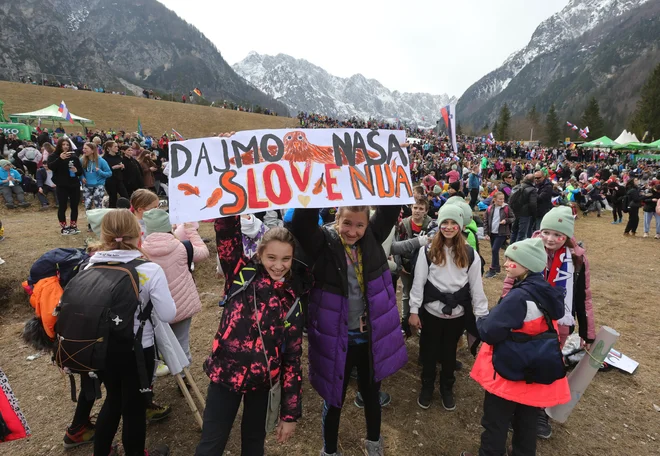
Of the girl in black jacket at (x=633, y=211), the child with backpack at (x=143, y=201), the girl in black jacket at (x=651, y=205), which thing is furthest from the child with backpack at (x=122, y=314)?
the girl in black jacket at (x=633, y=211)

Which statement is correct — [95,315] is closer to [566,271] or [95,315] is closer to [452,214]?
[452,214]

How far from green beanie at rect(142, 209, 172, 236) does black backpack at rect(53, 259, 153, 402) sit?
0.95 m

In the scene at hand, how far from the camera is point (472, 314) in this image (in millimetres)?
3256

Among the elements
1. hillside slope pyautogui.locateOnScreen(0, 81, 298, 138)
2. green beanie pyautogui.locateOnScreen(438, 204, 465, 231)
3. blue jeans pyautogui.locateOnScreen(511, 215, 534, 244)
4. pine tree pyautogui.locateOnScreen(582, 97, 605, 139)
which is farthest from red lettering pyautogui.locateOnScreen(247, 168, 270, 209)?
pine tree pyautogui.locateOnScreen(582, 97, 605, 139)

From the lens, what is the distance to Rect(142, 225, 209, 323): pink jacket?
9.86 ft

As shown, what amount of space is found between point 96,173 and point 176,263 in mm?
5879

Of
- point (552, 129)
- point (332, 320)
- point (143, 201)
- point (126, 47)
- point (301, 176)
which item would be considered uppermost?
point (126, 47)

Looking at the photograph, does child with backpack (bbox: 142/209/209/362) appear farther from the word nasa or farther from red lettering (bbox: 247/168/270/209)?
red lettering (bbox: 247/168/270/209)

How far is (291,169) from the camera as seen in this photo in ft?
7.00

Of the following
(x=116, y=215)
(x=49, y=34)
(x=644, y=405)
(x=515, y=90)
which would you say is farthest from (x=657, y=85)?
(x=49, y=34)

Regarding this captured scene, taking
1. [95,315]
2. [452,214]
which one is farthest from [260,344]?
[452,214]

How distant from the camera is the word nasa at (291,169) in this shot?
6.68 ft

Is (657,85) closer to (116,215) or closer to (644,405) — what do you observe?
(644,405)

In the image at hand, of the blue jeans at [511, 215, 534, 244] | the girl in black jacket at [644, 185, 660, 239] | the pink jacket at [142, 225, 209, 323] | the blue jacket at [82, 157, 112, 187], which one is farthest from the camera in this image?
the girl in black jacket at [644, 185, 660, 239]
